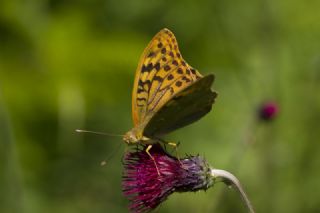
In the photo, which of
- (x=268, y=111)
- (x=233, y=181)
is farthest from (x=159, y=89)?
(x=268, y=111)

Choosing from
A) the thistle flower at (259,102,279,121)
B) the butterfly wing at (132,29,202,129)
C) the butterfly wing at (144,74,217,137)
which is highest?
the butterfly wing at (132,29,202,129)

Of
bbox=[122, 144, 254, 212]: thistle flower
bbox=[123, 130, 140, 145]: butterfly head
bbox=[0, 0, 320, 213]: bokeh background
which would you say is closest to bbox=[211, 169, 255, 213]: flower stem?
bbox=[122, 144, 254, 212]: thistle flower

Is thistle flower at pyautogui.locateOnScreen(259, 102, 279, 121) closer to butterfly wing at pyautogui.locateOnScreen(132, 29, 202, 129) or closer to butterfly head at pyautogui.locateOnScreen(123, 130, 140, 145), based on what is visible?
butterfly wing at pyautogui.locateOnScreen(132, 29, 202, 129)

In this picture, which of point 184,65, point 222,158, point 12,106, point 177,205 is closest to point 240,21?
point 222,158

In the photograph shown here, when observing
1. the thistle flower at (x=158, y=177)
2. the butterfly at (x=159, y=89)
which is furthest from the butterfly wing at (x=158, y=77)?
the thistle flower at (x=158, y=177)

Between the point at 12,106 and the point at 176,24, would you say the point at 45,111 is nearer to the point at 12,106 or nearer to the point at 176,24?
the point at 12,106
